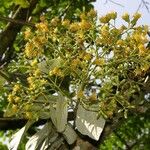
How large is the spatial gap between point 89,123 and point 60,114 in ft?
0.37

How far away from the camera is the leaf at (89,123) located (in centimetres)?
159

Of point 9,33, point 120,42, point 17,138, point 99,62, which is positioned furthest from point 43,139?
point 9,33

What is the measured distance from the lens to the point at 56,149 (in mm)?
1606

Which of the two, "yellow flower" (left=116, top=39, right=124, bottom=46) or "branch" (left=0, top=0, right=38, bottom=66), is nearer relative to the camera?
"yellow flower" (left=116, top=39, right=124, bottom=46)

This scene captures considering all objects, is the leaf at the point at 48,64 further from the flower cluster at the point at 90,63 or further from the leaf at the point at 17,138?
the leaf at the point at 17,138

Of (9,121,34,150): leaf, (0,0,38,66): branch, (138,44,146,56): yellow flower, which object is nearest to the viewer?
(138,44,146,56): yellow flower

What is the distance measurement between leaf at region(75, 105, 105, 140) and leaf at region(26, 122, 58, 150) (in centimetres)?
11

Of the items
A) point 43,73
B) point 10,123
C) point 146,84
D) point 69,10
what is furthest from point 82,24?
point 69,10

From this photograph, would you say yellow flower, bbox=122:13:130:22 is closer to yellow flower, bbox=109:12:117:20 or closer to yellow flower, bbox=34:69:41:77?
yellow flower, bbox=109:12:117:20

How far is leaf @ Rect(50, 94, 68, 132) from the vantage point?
63.3 inches

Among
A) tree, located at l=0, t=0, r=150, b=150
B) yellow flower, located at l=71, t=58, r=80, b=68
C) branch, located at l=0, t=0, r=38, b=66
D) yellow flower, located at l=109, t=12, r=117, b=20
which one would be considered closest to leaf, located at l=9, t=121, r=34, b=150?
tree, located at l=0, t=0, r=150, b=150

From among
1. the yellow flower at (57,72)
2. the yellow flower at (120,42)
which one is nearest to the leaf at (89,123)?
the yellow flower at (57,72)

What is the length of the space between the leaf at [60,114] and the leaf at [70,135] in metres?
0.02

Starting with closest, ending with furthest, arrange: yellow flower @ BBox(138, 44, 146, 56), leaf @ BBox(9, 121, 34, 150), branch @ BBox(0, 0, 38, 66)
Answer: yellow flower @ BBox(138, 44, 146, 56), leaf @ BBox(9, 121, 34, 150), branch @ BBox(0, 0, 38, 66)
